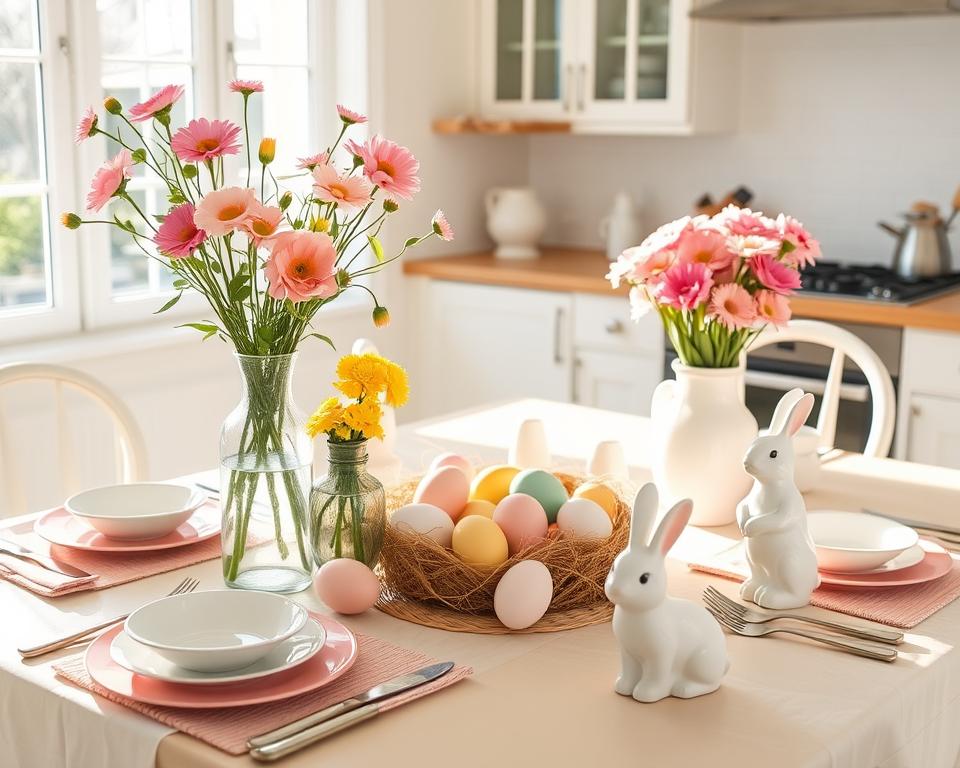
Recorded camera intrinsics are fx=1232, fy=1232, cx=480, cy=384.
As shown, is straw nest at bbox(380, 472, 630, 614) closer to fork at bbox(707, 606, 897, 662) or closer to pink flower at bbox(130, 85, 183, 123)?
fork at bbox(707, 606, 897, 662)

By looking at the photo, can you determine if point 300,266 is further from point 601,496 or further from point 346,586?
point 601,496

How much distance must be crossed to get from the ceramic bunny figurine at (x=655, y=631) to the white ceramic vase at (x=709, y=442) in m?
0.48

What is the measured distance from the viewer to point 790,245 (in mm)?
1533

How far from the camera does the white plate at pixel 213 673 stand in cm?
111

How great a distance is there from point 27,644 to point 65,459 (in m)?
0.73

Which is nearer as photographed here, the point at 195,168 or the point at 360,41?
the point at 195,168

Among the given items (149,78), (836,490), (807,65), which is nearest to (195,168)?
(836,490)

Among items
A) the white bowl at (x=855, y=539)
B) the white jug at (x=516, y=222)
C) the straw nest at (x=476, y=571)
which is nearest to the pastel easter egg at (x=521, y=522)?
the straw nest at (x=476, y=571)

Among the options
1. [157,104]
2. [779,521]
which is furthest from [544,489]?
[157,104]

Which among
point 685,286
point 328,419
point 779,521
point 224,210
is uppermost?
point 224,210

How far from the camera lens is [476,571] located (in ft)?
4.31

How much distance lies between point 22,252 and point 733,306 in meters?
1.97

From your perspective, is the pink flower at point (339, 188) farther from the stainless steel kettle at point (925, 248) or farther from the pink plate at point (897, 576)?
the stainless steel kettle at point (925, 248)

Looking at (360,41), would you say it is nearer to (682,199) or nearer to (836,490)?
(682,199)
